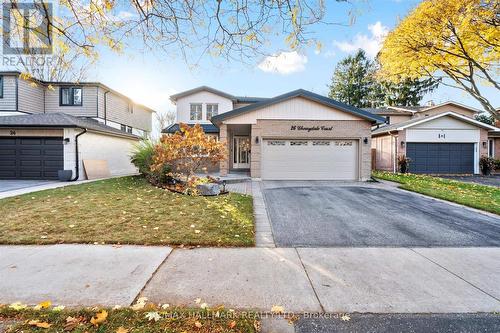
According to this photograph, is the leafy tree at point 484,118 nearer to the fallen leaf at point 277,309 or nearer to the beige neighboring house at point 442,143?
the beige neighboring house at point 442,143

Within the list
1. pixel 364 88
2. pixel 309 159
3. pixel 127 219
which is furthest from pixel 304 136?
pixel 364 88

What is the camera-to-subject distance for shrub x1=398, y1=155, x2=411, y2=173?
57.4 ft

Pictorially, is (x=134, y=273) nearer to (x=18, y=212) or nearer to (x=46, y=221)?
(x=46, y=221)

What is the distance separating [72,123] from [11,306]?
42.9ft

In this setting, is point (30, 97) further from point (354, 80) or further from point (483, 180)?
point (354, 80)

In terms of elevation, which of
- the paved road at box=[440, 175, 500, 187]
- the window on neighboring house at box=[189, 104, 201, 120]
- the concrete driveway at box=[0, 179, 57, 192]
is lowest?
the concrete driveway at box=[0, 179, 57, 192]

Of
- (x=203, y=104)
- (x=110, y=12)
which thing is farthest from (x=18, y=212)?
(x=203, y=104)

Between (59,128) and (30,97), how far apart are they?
7644 mm

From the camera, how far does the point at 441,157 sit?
18094 mm

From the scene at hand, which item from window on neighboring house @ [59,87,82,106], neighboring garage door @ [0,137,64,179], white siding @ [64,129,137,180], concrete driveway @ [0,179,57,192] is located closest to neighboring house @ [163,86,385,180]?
white siding @ [64,129,137,180]

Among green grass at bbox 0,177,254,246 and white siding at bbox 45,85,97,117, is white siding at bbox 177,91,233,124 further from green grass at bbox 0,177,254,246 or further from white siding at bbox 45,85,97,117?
green grass at bbox 0,177,254,246

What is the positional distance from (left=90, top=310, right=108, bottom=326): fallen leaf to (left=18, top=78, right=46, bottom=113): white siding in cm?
2056

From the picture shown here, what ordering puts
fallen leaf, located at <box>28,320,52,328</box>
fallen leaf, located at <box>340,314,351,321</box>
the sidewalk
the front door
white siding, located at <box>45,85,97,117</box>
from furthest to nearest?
the front door
white siding, located at <box>45,85,97,117</box>
the sidewalk
fallen leaf, located at <box>340,314,351,321</box>
fallen leaf, located at <box>28,320,52,328</box>

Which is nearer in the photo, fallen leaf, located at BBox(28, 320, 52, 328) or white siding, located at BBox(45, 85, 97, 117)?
fallen leaf, located at BBox(28, 320, 52, 328)
